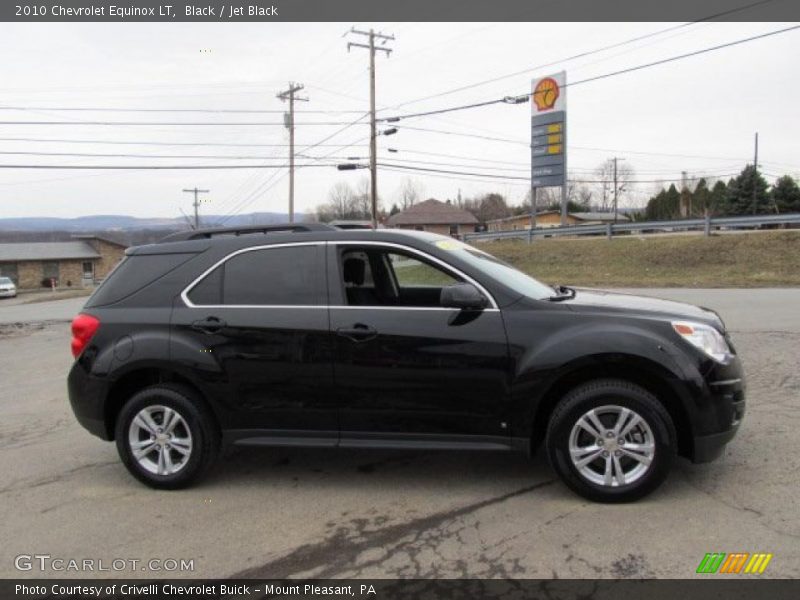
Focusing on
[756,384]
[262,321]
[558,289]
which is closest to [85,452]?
[262,321]

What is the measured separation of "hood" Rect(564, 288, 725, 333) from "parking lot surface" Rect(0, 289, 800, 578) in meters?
1.07

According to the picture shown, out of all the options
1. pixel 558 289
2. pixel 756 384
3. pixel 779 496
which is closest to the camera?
pixel 779 496

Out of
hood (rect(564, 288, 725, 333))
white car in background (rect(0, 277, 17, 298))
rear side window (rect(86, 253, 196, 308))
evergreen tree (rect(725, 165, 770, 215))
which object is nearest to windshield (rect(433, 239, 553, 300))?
hood (rect(564, 288, 725, 333))

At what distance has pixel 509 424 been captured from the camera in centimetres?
404

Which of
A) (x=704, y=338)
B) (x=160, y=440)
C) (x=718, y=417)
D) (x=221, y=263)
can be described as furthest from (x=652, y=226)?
(x=160, y=440)

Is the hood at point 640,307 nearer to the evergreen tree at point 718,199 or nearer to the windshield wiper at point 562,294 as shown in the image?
the windshield wiper at point 562,294

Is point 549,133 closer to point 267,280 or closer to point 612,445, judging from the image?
point 267,280

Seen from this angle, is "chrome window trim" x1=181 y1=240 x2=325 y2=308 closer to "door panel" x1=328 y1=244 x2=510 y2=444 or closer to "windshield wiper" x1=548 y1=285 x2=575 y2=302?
"door panel" x1=328 y1=244 x2=510 y2=444

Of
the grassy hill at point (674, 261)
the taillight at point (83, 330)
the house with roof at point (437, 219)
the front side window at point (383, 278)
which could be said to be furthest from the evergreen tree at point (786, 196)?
the taillight at point (83, 330)

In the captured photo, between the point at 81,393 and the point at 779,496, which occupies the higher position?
the point at 81,393

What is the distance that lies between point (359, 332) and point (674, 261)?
956 inches

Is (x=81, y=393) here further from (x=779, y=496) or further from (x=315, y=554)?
(x=779, y=496)

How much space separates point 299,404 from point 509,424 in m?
1.38

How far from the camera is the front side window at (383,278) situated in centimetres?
439
